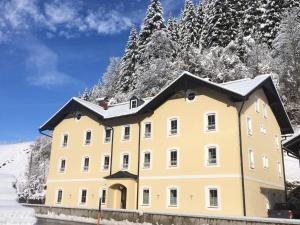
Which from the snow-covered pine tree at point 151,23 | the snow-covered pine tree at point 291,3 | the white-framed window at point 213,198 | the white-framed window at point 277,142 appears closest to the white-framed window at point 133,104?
the white-framed window at point 213,198

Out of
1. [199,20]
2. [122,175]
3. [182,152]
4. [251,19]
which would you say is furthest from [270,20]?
[122,175]

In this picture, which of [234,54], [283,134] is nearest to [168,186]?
[283,134]

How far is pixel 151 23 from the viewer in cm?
6047

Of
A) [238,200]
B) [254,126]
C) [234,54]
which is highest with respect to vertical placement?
[234,54]

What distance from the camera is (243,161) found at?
26891 mm

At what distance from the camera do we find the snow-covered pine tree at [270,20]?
55656 mm

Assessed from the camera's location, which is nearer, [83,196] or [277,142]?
[277,142]

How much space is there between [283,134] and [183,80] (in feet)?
48.2

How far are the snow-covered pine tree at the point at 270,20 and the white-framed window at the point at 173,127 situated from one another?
30984mm

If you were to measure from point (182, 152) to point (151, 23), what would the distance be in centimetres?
3600

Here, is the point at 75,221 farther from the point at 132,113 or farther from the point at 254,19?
the point at 254,19

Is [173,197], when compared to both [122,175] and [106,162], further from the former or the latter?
[106,162]

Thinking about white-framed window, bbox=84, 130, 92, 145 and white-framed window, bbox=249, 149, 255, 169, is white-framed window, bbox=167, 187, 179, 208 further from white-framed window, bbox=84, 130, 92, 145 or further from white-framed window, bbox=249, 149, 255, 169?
white-framed window, bbox=84, 130, 92, 145

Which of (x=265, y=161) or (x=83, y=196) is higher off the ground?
(x=265, y=161)
